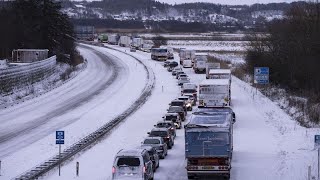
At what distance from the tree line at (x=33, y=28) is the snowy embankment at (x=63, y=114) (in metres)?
10.2

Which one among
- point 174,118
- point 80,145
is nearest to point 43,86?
point 174,118

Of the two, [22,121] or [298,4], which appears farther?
[298,4]

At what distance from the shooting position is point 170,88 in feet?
271

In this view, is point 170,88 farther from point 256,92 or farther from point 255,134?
point 255,134

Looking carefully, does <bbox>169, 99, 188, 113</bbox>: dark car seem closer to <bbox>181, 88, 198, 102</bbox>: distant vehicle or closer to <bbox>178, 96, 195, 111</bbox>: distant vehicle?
<bbox>178, 96, 195, 111</bbox>: distant vehicle

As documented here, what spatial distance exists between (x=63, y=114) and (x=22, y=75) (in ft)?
58.6

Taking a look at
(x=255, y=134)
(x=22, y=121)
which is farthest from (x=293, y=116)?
(x=22, y=121)

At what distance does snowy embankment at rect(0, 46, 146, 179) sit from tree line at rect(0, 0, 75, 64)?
33.4 feet

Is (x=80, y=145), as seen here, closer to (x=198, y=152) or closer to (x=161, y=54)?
(x=198, y=152)

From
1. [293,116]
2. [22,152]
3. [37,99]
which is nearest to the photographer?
[22,152]

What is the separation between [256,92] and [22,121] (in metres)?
31.2

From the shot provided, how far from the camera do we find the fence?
2628 inches

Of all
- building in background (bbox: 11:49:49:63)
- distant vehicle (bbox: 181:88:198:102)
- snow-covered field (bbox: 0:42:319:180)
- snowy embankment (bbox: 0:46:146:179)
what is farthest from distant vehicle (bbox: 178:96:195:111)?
building in background (bbox: 11:49:49:63)

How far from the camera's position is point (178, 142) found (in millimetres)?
42969
